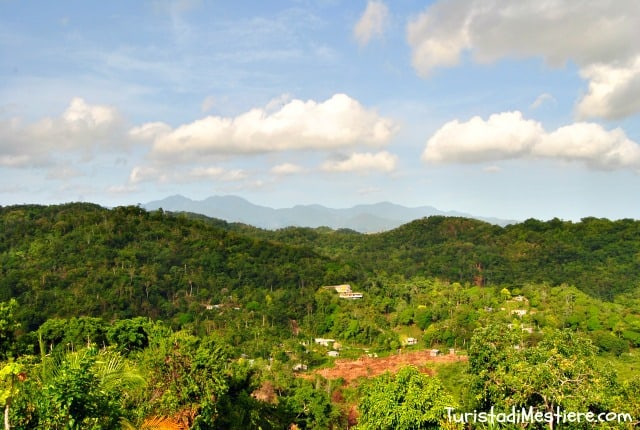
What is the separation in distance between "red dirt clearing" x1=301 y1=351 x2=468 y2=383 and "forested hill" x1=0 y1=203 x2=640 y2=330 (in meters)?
11.2

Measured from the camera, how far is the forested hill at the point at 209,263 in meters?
47.1

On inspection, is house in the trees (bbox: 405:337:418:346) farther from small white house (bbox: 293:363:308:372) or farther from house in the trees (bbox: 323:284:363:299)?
small white house (bbox: 293:363:308:372)

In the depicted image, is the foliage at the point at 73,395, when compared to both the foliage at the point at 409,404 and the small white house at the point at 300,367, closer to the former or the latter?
the foliage at the point at 409,404

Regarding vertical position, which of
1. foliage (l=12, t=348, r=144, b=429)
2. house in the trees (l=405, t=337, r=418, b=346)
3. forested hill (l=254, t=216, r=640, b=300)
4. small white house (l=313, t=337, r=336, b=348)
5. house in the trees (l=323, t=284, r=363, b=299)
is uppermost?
foliage (l=12, t=348, r=144, b=429)

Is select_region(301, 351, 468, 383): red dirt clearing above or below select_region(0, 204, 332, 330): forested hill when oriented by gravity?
below

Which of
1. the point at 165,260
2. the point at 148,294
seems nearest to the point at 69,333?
the point at 148,294

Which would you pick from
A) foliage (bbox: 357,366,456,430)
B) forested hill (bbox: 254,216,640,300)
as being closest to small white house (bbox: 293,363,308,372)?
foliage (bbox: 357,366,456,430)

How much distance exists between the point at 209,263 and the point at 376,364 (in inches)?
1068

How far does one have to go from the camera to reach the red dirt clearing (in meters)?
35.6

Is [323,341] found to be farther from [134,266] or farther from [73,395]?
[73,395]

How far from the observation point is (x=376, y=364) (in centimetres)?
3891

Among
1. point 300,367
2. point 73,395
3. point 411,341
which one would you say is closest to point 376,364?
point 300,367

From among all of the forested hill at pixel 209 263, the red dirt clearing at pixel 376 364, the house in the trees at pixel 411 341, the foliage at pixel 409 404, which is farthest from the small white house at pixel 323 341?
the foliage at pixel 409 404

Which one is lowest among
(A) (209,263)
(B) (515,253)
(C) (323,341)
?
(C) (323,341)
